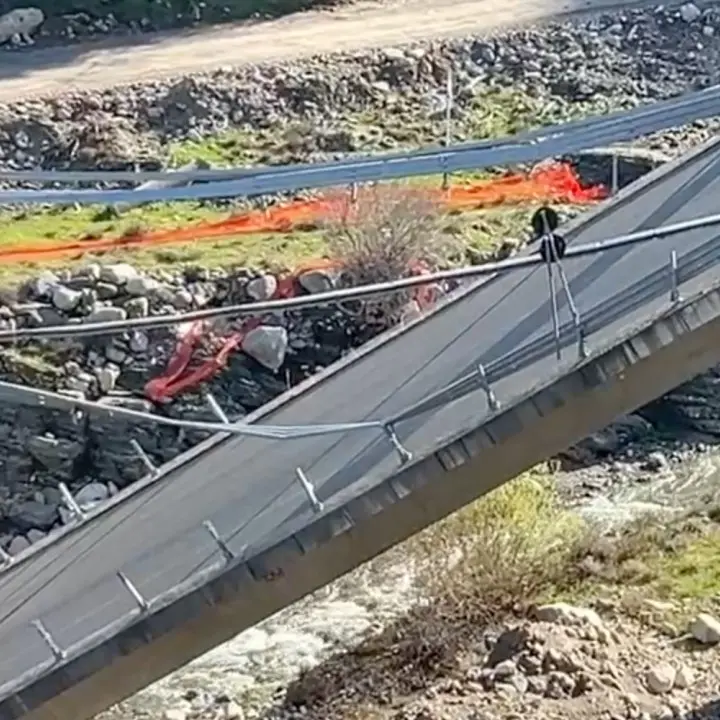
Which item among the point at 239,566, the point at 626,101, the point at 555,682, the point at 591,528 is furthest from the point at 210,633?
the point at 626,101

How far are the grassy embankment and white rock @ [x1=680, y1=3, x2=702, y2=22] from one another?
13.5ft

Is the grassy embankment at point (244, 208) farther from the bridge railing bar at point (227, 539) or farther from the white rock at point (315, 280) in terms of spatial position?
the bridge railing bar at point (227, 539)

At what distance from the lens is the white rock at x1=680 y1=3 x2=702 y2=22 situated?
115ft

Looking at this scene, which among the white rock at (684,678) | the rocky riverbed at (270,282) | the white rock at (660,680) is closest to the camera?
the white rock at (660,680)

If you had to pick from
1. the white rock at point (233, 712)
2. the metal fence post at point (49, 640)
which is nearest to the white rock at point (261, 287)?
the white rock at point (233, 712)

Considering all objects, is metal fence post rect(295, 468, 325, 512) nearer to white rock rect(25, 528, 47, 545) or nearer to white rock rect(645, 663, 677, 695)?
white rock rect(645, 663, 677, 695)

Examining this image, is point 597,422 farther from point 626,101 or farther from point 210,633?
point 626,101

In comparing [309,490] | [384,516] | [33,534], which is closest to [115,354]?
[33,534]

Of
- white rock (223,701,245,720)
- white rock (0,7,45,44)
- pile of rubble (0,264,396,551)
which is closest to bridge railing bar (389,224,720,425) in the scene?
white rock (223,701,245,720)

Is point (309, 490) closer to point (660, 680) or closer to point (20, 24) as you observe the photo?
point (660, 680)

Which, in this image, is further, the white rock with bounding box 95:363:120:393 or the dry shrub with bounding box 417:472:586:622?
the white rock with bounding box 95:363:120:393

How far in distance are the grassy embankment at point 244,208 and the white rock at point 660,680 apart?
42.5ft

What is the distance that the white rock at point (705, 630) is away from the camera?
17188 mm

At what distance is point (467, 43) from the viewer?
1337 inches
